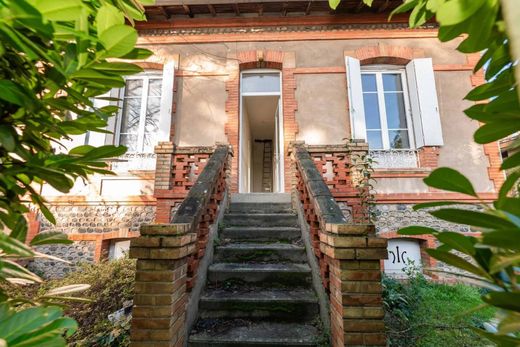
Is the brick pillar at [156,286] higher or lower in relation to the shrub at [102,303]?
higher

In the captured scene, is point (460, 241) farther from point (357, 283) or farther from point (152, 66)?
point (152, 66)

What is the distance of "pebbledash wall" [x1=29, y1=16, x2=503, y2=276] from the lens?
202 inches

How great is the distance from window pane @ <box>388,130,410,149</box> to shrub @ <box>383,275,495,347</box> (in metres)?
2.77

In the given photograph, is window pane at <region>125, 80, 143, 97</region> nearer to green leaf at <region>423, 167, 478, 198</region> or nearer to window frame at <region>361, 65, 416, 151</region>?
window frame at <region>361, 65, 416, 151</region>

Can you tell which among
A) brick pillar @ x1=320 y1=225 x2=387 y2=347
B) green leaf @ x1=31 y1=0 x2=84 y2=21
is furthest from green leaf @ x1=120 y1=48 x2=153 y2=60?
brick pillar @ x1=320 y1=225 x2=387 y2=347

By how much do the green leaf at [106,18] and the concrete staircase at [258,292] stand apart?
85.1 inches

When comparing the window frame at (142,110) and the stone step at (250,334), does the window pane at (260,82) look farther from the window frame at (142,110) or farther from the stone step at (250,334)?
the stone step at (250,334)

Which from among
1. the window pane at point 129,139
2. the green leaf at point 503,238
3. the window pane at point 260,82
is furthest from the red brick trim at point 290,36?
the green leaf at point 503,238

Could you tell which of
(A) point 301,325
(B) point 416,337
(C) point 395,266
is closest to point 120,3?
(A) point 301,325

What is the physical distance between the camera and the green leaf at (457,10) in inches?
19.4

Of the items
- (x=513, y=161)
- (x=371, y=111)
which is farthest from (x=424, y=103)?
(x=513, y=161)

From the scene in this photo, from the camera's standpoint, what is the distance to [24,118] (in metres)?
0.76

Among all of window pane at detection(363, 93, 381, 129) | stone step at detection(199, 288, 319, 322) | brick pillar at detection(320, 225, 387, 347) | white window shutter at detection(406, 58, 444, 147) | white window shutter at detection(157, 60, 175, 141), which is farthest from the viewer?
window pane at detection(363, 93, 381, 129)

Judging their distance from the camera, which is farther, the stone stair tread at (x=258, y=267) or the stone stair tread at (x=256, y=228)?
the stone stair tread at (x=256, y=228)
